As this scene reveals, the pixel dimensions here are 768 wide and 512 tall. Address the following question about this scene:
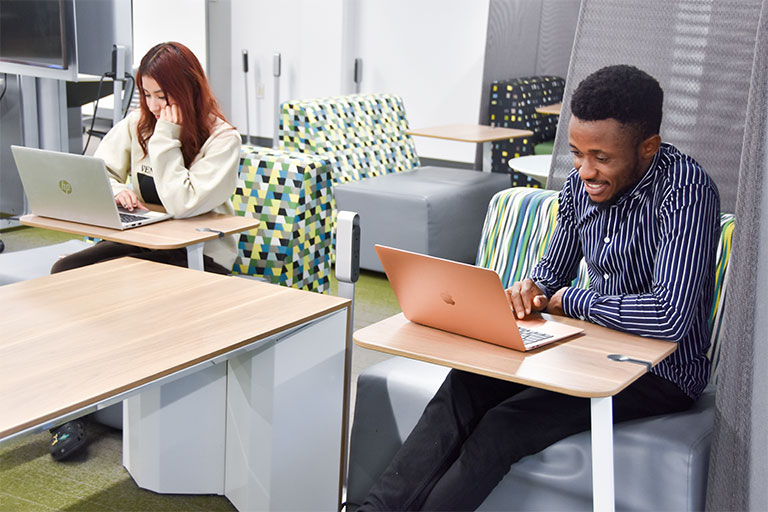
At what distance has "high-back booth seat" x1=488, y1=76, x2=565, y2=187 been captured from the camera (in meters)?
6.14

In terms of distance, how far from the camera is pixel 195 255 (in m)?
2.49

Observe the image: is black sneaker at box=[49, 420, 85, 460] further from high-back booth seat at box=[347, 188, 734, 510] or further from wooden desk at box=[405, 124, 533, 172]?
wooden desk at box=[405, 124, 533, 172]

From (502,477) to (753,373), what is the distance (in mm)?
547

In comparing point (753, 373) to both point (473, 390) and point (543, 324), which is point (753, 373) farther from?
point (473, 390)

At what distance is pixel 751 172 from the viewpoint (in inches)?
60.3

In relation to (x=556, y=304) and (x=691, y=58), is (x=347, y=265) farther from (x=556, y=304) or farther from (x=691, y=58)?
(x=691, y=58)

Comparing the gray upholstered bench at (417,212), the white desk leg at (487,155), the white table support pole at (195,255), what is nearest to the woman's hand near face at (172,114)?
the white table support pole at (195,255)

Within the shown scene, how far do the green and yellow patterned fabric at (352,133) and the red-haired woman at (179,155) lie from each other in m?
1.29

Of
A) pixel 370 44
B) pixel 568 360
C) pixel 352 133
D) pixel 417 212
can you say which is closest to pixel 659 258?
pixel 568 360

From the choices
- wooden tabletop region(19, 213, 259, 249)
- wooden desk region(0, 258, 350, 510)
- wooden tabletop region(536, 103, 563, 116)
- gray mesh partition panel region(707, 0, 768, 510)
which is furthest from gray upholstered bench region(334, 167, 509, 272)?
gray mesh partition panel region(707, 0, 768, 510)

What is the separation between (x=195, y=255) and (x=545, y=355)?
125cm

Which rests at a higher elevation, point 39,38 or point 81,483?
point 39,38

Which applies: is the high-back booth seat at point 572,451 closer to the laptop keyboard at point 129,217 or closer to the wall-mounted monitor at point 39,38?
the laptop keyboard at point 129,217

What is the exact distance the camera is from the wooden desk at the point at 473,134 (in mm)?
4859
